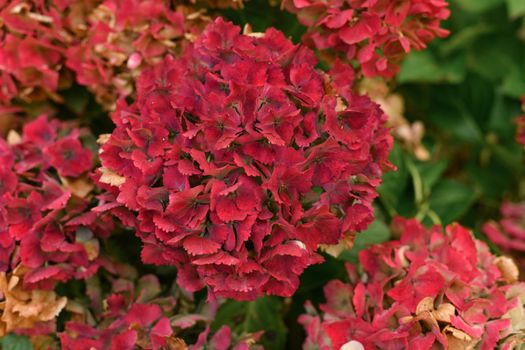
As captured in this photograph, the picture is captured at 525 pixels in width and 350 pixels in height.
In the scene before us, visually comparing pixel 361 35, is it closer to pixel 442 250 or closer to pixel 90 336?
pixel 442 250

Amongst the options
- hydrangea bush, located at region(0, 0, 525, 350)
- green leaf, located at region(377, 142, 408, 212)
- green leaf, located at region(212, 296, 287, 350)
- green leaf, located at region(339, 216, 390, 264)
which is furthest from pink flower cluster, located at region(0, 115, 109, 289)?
green leaf, located at region(377, 142, 408, 212)

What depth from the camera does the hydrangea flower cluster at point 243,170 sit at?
1.96ft

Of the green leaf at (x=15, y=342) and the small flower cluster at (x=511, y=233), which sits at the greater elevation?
the green leaf at (x=15, y=342)

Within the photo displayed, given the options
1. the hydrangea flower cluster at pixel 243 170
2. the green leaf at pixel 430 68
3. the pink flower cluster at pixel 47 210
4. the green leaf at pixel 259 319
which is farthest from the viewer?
the green leaf at pixel 430 68

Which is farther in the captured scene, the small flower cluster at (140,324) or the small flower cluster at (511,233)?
the small flower cluster at (511,233)

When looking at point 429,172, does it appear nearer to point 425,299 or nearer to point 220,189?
point 425,299

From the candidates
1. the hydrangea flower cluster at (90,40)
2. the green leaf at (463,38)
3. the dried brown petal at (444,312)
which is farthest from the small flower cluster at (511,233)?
the hydrangea flower cluster at (90,40)

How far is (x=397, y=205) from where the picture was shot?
3.18 ft

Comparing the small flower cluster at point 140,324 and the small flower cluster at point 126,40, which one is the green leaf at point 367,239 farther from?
the small flower cluster at point 126,40

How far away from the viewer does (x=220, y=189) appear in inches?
23.2

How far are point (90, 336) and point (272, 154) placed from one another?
289mm

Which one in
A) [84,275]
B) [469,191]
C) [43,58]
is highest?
[43,58]

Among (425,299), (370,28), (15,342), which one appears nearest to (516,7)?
(370,28)

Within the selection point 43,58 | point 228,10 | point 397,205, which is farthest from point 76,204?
point 397,205
